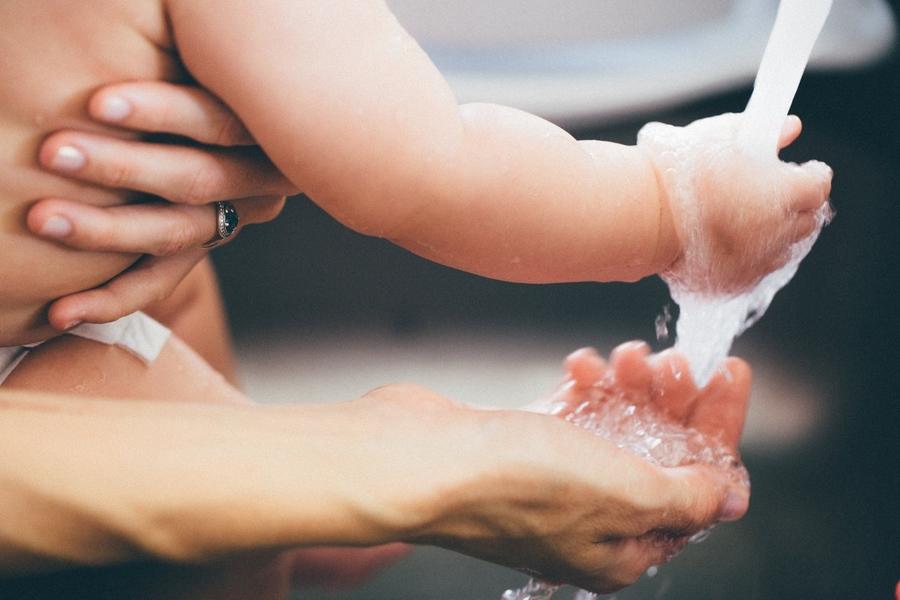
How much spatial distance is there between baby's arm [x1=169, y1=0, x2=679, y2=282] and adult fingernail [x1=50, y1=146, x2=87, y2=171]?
0.28 feet

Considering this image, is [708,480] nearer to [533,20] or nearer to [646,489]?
[646,489]

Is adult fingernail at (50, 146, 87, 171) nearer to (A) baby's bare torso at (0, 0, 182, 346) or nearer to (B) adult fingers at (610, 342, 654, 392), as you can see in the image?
(A) baby's bare torso at (0, 0, 182, 346)

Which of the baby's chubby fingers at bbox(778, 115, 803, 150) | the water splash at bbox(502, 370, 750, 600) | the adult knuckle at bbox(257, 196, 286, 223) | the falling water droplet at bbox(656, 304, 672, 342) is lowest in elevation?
the water splash at bbox(502, 370, 750, 600)

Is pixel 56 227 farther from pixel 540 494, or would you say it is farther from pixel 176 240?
pixel 540 494

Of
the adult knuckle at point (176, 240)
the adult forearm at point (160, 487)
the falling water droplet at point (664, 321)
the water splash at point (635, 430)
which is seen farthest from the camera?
the falling water droplet at point (664, 321)

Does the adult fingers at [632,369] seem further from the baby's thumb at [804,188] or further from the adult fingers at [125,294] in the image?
the adult fingers at [125,294]

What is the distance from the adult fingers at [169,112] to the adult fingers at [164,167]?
0.01m

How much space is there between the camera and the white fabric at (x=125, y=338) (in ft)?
2.24

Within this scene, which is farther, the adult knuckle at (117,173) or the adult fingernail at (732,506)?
the adult fingernail at (732,506)

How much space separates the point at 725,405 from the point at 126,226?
0.50m

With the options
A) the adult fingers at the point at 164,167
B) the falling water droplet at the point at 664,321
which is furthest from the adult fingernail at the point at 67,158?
the falling water droplet at the point at 664,321

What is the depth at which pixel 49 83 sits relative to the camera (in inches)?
21.8

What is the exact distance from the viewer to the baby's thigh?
0.68 metres

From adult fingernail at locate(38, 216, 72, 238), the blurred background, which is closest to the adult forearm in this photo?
adult fingernail at locate(38, 216, 72, 238)
